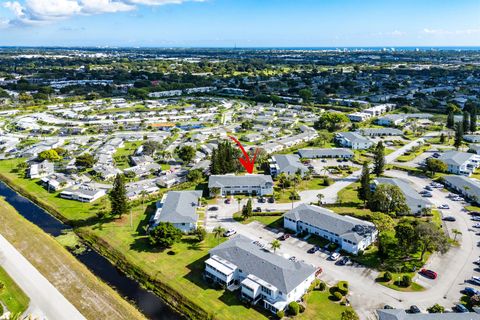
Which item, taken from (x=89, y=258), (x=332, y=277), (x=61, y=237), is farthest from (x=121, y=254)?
(x=332, y=277)

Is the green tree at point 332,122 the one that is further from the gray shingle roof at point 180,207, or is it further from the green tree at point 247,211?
the green tree at point 247,211

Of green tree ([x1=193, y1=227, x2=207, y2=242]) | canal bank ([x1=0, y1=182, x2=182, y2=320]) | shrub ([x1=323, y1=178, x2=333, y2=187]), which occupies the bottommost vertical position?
canal bank ([x1=0, y1=182, x2=182, y2=320])

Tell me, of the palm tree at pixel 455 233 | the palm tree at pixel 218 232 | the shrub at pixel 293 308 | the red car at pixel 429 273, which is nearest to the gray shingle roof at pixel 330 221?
the red car at pixel 429 273

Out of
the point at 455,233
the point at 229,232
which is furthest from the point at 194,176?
the point at 455,233

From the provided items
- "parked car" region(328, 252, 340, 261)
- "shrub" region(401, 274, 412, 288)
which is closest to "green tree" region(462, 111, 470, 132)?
"parked car" region(328, 252, 340, 261)

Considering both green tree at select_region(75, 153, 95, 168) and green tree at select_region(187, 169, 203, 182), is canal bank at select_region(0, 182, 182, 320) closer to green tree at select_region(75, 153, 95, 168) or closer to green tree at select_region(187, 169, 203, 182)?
green tree at select_region(75, 153, 95, 168)

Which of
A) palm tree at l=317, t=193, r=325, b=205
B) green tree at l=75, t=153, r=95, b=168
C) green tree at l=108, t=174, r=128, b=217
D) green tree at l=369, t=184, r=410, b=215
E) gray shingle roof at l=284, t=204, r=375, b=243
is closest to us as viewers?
gray shingle roof at l=284, t=204, r=375, b=243

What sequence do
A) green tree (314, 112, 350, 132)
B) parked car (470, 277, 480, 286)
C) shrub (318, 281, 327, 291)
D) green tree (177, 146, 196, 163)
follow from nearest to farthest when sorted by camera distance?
shrub (318, 281, 327, 291) → parked car (470, 277, 480, 286) → green tree (177, 146, 196, 163) → green tree (314, 112, 350, 132)
